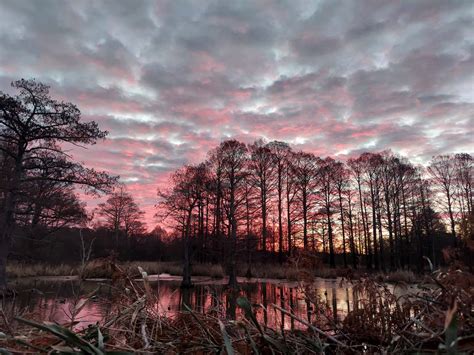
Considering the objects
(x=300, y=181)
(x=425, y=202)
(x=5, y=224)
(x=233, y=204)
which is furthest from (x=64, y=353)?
(x=425, y=202)

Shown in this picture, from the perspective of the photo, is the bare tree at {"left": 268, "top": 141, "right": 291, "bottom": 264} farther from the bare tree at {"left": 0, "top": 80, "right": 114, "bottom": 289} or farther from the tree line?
the bare tree at {"left": 0, "top": 80, "right": 114, "bottom": 289}

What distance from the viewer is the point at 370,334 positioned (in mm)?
1371

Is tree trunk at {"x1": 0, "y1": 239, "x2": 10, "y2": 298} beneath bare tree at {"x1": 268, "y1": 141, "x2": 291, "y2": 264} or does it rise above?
beneath

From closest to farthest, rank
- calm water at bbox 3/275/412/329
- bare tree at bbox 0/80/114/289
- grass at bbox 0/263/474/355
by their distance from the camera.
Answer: grass at bbox 0/263/474/355, calm water at bbox 3/275/412/329, bare tree at bbox 0/80/114/289

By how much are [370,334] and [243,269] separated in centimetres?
3117

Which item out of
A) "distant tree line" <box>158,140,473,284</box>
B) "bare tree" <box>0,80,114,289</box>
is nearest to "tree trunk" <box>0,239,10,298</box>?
"bare tree" <box>0,80,114,289</box>

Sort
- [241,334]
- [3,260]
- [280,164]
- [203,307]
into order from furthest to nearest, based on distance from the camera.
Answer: [280,164]
[3,260]
[203,307]
[241,334]

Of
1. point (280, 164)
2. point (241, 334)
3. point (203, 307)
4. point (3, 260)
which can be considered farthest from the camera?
point (280, 164)

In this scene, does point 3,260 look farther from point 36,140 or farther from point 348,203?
point 348,203

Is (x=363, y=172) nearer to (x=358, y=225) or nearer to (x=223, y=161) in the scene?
(x=358, y=225)

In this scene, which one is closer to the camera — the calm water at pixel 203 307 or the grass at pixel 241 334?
the grass at pixel 241 334

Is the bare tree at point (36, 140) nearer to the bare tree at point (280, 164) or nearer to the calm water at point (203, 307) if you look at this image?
the calm water at point (203, 307)

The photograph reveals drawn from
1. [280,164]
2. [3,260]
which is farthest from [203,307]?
[280,164]

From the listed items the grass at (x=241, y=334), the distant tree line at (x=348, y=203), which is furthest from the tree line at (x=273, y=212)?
the grass at (x=241, y=334)
